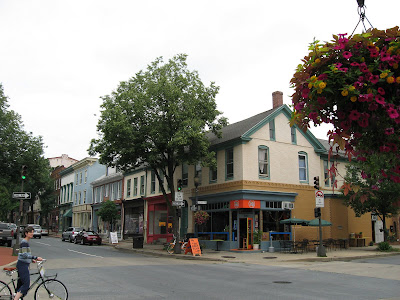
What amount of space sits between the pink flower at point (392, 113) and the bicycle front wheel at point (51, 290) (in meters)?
7.24

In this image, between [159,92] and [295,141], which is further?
[295,141]

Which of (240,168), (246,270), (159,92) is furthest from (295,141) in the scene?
(246,270)

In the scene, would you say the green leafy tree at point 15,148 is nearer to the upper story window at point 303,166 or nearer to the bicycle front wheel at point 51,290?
the upper story window at point 303,166

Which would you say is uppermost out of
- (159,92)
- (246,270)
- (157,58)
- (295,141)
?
(157,58)

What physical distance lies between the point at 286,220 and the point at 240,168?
14.6 ft

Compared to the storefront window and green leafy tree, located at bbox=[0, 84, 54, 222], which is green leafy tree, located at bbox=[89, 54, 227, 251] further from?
green leafy tree, located at bbox=[0, 84, 54, 222]

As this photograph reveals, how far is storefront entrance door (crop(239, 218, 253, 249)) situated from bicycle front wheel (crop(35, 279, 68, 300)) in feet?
56.6

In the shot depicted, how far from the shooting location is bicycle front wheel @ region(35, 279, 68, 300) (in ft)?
26.2

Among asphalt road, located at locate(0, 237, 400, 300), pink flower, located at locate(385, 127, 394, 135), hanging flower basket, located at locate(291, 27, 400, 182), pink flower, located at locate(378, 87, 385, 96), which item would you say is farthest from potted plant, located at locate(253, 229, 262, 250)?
pink flower, located at locate(378, 87, 385, 96)

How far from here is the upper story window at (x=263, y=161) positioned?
85.8 ft

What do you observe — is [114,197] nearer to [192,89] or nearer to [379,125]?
[192,89]

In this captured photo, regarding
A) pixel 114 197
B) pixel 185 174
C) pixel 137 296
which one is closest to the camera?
pixel 137 296

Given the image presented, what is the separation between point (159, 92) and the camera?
2391cm

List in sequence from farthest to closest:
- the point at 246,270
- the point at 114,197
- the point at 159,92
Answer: the point at 114,197 → the point at 159,92 → the point at 246,270
